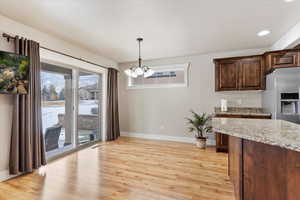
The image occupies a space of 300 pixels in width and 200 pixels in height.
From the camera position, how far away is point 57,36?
350 centimetres

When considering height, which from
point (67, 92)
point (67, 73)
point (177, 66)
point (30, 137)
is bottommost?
point (30, 137)

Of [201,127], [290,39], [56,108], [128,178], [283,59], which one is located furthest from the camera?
[201,127]

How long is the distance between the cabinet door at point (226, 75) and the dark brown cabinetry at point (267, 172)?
295cm

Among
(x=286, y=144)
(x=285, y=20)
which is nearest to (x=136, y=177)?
(x=286, y=144)

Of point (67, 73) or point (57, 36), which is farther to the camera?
point (67, 73)

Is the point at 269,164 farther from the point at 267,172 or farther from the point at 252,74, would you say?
the point at 252,74

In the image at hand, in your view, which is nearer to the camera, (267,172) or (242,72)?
(267,172)

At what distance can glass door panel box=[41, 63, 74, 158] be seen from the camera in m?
3.50

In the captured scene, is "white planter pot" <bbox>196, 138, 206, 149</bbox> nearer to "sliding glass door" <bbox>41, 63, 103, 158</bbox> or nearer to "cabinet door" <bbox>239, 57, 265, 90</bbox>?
"cabinet door" <bbox>239, 57, 265, 90</bbox>

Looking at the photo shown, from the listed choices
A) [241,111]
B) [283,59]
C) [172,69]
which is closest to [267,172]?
[283,59]

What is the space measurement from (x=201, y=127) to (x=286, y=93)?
6.80 ft

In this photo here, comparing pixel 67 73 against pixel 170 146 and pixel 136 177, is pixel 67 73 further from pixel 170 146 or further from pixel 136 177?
pixel 170 146

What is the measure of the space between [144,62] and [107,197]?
169 inches

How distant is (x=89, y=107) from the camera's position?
475cm
